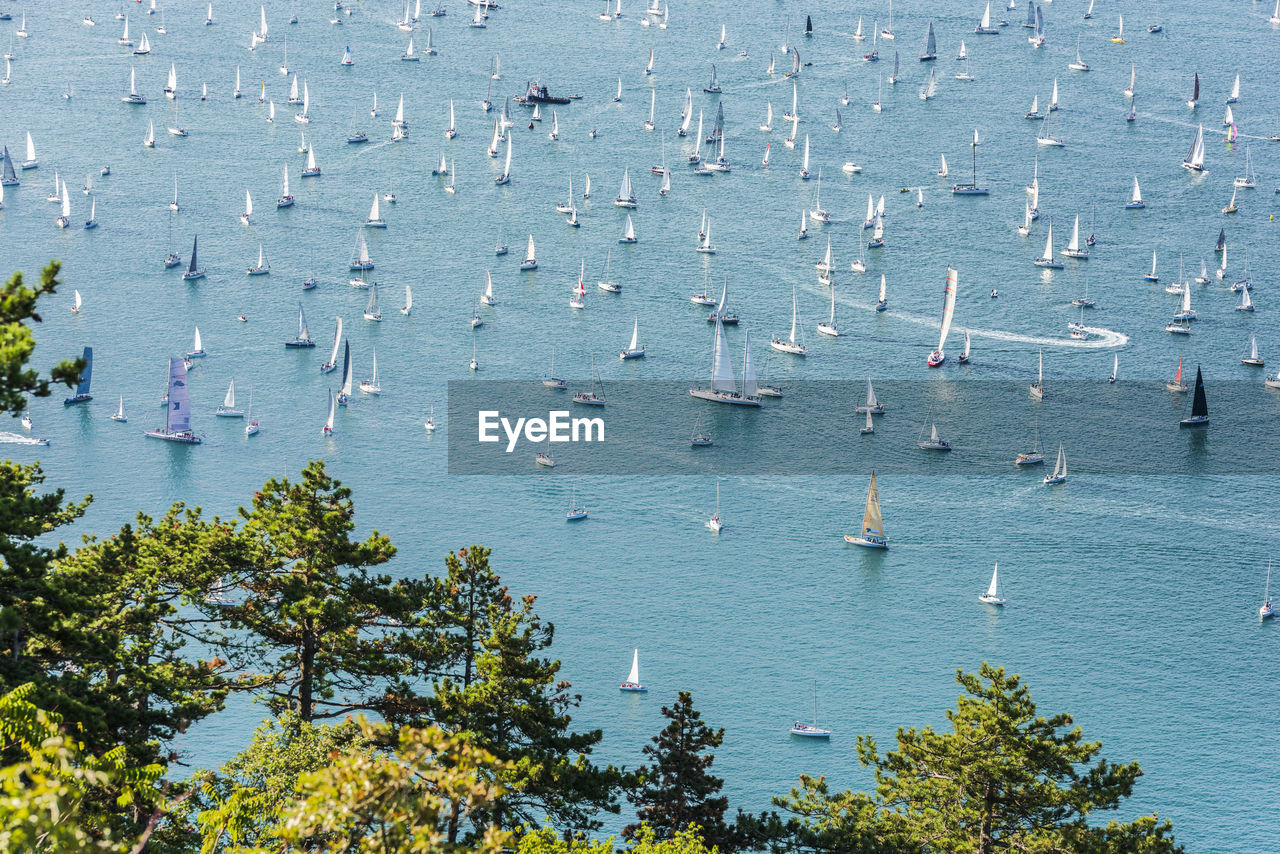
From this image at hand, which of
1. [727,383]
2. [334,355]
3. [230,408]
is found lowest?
[230,408]

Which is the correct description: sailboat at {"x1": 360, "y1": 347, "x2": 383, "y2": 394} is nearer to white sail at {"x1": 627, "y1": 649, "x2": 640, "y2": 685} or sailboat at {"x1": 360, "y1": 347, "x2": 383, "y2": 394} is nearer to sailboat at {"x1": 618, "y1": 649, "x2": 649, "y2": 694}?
white sail at {"x1": 627, "y1": 649, "x2": 640, "y2": 685}

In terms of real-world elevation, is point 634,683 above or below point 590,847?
below

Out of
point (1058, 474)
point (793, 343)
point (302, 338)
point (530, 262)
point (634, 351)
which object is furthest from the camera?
point (530, 262)

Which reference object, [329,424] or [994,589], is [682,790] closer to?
[994,589]

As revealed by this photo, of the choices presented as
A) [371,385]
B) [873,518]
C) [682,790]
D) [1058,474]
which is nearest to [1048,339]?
[1058,474]

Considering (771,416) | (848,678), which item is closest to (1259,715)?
(848,678)
